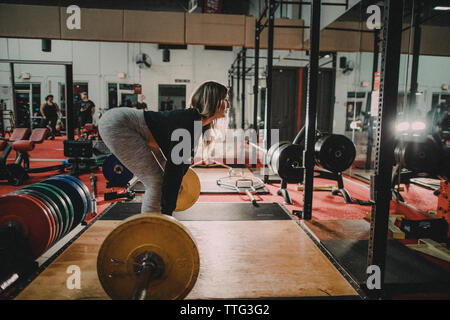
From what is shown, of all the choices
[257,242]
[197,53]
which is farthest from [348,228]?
[197,53]

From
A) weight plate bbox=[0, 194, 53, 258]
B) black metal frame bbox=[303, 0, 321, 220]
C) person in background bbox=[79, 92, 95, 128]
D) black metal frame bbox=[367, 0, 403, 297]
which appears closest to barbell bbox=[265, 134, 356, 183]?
black metal frame bbox=[303, 0, 321, 220]

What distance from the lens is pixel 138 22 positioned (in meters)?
5.73

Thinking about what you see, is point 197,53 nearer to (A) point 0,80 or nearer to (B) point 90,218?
(A) point 0,80

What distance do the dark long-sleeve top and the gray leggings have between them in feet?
0.28

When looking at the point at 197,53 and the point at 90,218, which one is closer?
the point at 90,218

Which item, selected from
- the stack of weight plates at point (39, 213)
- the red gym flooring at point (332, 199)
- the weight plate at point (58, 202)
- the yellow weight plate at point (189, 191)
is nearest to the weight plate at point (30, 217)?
the stack of weight plates at point (39, 213)

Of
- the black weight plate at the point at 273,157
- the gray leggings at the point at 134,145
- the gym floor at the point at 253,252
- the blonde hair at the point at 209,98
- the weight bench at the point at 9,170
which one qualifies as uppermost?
the blonde hair at the point at 209,98

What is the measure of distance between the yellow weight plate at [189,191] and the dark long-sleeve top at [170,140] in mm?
764

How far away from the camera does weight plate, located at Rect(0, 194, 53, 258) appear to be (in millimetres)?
1606

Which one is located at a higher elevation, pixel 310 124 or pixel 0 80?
pixel 0 80

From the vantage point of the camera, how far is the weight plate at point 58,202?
1814 mm

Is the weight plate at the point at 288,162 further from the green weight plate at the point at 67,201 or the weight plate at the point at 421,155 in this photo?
the green weight plate at the point at 67,201

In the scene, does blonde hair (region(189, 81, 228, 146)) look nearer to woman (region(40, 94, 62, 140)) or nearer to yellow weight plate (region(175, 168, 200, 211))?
yellow weight plate (region(175, 168, 200, 211))
